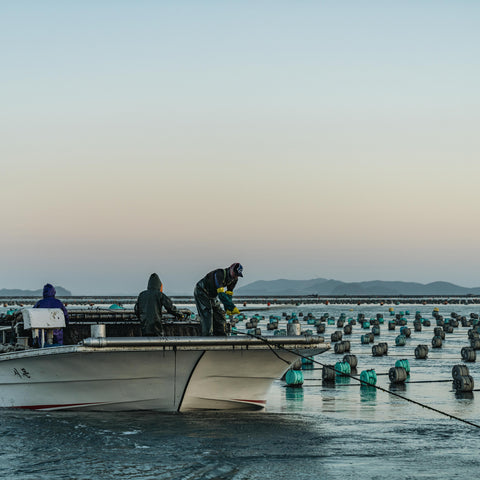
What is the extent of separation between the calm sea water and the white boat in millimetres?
300

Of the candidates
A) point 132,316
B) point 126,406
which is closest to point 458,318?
point 132,316

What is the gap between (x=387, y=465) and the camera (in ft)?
37.7

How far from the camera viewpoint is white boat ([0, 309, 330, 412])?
14383mm

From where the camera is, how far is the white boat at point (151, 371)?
14.4 m

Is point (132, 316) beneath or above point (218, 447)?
above

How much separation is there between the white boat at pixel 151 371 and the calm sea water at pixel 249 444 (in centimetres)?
30

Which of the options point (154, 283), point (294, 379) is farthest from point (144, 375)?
point (294, 379)

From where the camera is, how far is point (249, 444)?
12.9 meters

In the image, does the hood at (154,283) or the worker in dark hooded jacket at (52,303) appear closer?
the hood at (154,283)

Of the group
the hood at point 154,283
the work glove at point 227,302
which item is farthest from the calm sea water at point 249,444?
the hood at point 154,283

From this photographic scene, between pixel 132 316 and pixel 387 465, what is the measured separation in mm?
10259

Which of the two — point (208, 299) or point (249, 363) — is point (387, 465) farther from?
point (208, 299)

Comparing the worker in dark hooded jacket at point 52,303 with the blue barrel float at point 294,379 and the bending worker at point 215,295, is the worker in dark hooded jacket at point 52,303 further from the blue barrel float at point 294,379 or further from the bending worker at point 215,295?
the blue barrel float at point 294,379

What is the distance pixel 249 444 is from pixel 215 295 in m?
3.47
